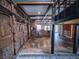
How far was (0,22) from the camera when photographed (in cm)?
296

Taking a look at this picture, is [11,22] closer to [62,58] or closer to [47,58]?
[47,58]

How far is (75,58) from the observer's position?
4.72 metres

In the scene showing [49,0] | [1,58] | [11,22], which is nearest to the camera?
[1,58]

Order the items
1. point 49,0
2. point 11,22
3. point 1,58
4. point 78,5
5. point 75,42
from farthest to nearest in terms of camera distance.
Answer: point 75,42
point 49,0
point 11,22
point 1,58
point 78,5

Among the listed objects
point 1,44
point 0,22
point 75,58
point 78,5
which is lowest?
point 75,58

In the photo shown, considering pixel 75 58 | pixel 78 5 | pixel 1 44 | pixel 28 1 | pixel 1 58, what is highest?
pixel 28 1

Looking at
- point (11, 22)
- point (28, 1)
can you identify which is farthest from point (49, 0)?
point (11, 22)

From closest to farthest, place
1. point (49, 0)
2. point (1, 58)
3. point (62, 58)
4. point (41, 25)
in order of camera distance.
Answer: point (1, 58) → point (62, 58) → point (49, 0) → point (41, 25)

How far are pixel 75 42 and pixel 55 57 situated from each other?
1.73 m

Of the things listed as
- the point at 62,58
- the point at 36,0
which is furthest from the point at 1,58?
the point at 36,0

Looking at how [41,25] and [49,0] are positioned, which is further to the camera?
[41,25]

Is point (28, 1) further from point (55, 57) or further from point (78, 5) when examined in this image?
point (78, 5)

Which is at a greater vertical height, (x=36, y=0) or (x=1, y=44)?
(x=36, y=0)

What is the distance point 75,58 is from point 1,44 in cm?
351
